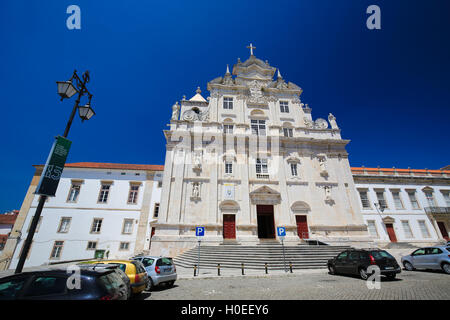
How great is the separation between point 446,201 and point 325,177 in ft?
68.9

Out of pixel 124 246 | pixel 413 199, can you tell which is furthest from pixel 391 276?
pixel 413 199

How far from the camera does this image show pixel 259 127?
24328 millimetres

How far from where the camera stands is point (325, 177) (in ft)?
73.7

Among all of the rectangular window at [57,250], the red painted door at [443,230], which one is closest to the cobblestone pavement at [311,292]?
the rectangular window at [57,250]

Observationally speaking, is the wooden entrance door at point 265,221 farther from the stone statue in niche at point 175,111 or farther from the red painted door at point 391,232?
the red painted door at point 391,232

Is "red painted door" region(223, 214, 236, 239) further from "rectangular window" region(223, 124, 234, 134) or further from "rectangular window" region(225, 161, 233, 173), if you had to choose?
"rectangular window" region(223, 124, 234, 134)

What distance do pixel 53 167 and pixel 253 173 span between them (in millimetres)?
18077

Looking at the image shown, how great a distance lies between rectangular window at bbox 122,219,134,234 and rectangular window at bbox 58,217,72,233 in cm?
627

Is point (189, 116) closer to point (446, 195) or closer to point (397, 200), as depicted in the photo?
point (397, 200)

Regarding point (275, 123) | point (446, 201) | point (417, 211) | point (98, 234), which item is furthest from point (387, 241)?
point (98, 234)

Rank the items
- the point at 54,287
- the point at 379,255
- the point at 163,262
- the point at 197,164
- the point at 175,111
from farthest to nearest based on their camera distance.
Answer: the point at 175,111, the point at 197,164, the point at 379,255, the point at 163,262, the point at 54,287

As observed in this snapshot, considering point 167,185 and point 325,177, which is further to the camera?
point 325,177

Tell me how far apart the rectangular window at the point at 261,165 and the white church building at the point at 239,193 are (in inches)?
4.7
